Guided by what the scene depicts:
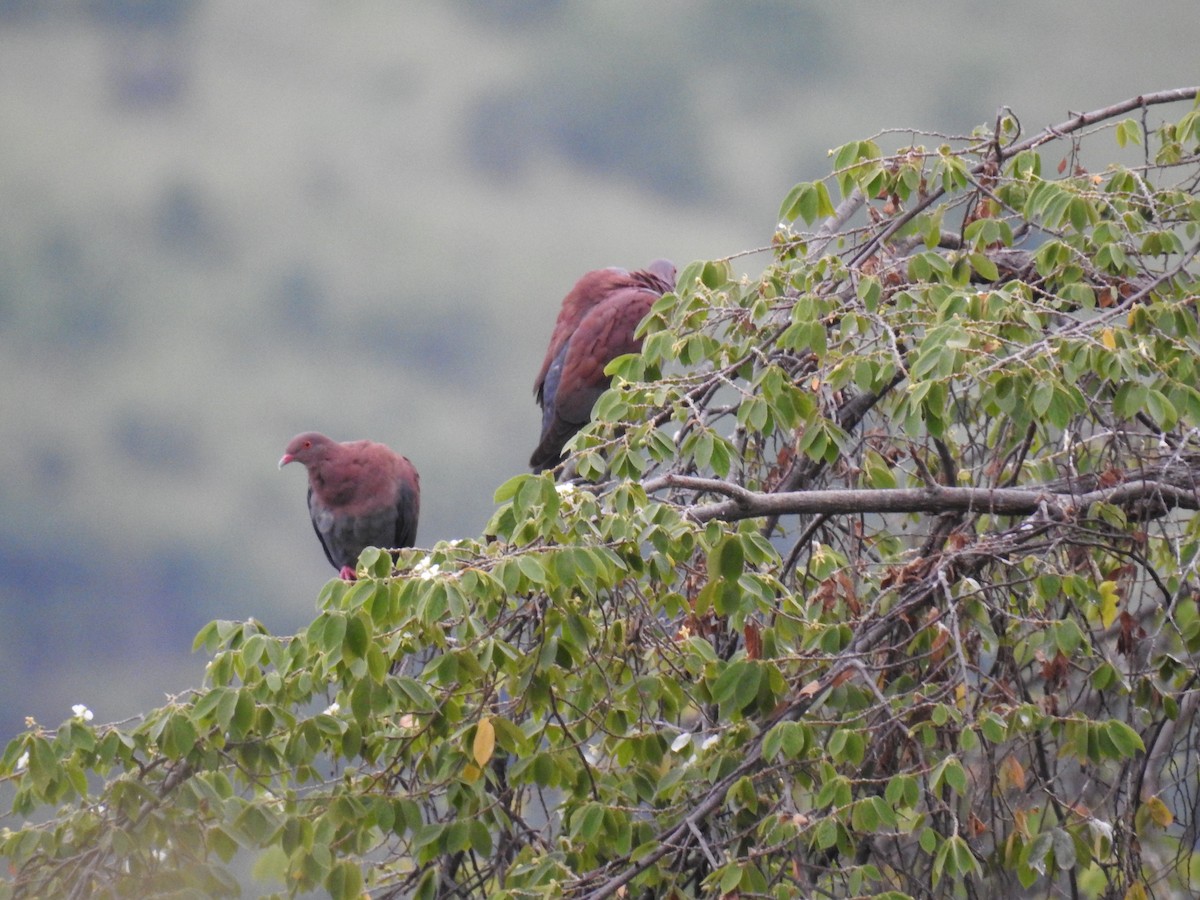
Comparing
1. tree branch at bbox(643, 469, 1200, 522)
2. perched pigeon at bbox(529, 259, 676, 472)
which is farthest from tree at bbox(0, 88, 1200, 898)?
perched pigeon at bbox(529, 259, 676, 472)

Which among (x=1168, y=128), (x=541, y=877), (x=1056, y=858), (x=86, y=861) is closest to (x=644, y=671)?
(x=541, y=877)

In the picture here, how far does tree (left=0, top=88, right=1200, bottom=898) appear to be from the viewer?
2447mm

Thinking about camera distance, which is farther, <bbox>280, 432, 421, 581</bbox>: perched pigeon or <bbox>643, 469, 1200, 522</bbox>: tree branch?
<bbox>280, 432, 421, 581</bbox>: perched pigeon

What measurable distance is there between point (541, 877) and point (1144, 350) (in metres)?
1.50

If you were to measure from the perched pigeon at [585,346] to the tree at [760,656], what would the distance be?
62.6 inches

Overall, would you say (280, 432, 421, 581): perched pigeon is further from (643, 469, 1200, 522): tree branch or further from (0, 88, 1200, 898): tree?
(643, 469, 1200, 522): tree branch

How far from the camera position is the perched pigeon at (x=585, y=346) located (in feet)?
16.0

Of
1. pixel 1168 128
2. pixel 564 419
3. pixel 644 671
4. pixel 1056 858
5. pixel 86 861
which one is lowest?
pixel 1056 858

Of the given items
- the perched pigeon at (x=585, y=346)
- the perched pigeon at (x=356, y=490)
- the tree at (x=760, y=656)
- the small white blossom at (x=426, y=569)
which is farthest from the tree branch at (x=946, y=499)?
the perched pigeon at (x=356, y=490)

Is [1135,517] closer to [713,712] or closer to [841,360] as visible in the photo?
[841,360]

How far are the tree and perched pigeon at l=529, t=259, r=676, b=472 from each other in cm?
159

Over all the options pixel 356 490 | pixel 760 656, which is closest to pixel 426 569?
pixel 760 656

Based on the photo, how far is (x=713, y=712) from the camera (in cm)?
314

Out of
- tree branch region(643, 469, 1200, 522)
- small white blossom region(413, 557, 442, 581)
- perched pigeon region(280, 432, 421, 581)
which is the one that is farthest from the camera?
perched pigeon region(280, 432, 421, 581)
